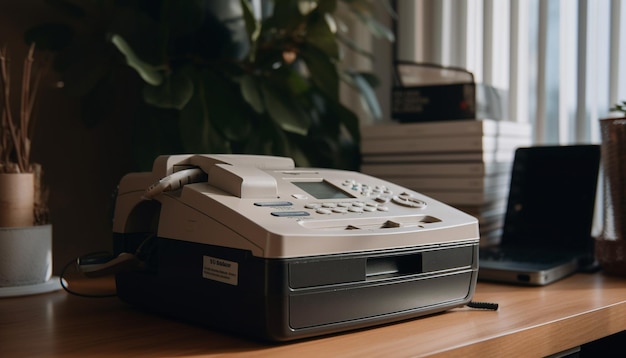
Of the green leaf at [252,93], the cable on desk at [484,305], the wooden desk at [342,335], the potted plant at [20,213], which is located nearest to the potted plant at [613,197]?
the wooden desk at [342,335]

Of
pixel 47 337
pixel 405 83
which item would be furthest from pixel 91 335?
pixel 405 83

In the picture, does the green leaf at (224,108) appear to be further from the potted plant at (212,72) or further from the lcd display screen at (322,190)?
the lcd display screen at (322,190)

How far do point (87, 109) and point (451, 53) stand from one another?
38.2 inches

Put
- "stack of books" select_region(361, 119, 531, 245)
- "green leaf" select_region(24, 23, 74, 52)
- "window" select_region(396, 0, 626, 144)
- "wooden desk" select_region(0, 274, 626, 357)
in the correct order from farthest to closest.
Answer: "window" select_region(396, 0, 626, 144)
"stack of books" select_region(361, 119, 531, 245)
"green leaf" select_region(24, 23, 74, 52)
"wooden desk" select_region(0, 274, 626, 357)

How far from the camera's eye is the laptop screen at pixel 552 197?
126 cm

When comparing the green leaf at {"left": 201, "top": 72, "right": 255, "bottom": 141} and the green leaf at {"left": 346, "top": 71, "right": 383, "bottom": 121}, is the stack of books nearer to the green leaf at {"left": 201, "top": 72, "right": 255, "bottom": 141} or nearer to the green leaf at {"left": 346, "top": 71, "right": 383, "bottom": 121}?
the green leaf at {"left": 346, "top": 71, "right": 383, "bottom": 121}

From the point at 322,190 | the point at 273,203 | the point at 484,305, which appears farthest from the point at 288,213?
the point at 484,305

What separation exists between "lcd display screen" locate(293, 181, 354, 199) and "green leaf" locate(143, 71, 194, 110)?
403 millimetres

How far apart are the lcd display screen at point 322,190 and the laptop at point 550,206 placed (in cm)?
41

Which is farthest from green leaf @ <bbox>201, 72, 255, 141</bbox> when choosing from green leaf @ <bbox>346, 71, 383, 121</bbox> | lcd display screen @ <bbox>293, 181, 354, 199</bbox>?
lcd display screen @ <bbox>293, 181, 354, 199</bbox>

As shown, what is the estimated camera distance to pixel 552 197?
4.30 ft

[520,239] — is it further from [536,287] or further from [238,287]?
[238,287]

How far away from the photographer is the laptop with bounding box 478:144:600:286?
48.2 inches

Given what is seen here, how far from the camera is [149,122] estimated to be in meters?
1.25
